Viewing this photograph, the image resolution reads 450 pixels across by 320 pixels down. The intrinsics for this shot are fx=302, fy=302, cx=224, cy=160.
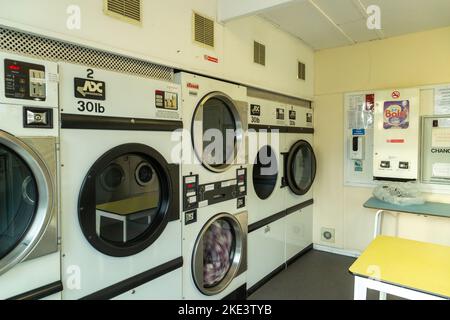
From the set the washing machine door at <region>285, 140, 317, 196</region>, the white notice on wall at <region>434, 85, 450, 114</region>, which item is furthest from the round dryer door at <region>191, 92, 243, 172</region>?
the white notice on wall at <region>434, 85, 450, 114</region>

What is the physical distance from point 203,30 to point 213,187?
50.0 inches

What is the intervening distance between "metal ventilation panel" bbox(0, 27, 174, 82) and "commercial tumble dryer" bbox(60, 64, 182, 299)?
10 centimetres

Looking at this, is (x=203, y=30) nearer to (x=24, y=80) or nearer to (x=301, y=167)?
(x=24, y=80)

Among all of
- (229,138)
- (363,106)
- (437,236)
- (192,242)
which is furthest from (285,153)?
(437,236)

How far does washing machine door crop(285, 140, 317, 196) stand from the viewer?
11.7 ft

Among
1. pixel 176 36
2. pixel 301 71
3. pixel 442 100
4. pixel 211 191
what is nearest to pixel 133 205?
pixel 211 191

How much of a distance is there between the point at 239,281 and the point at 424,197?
2441mm

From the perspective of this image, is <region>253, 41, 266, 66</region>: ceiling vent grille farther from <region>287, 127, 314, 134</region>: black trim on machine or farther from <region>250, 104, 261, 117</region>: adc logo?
<region>287, 127, 314, 134</region>: black trim on machine

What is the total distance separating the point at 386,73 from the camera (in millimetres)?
3814

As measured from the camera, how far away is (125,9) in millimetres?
1846

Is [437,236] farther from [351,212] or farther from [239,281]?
[239,281]

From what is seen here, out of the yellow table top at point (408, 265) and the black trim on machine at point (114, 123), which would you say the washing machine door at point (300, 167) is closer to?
the yellow table top at point (408, 265)

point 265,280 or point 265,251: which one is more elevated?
point 265,251
